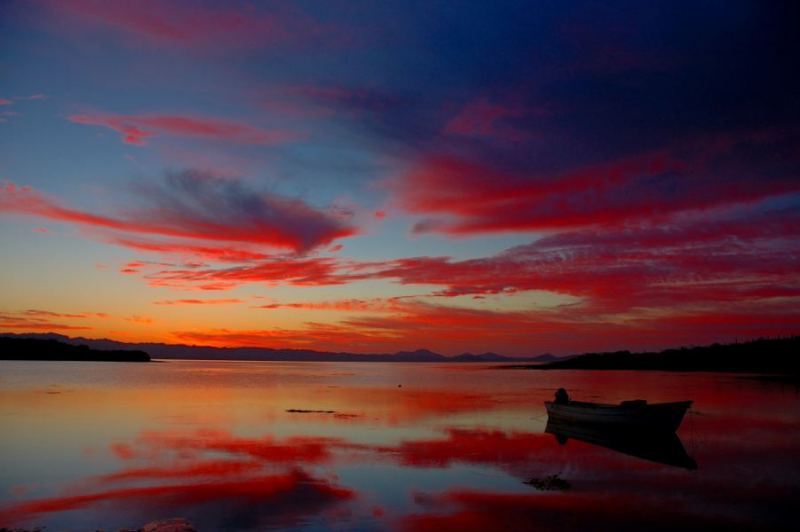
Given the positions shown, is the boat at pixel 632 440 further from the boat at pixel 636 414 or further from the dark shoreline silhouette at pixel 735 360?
the dark shoreline silhouette at pixel 735 360

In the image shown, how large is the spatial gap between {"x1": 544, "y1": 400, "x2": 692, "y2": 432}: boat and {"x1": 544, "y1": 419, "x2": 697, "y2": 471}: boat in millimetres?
339

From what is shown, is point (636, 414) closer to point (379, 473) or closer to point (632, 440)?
point (632, 440)

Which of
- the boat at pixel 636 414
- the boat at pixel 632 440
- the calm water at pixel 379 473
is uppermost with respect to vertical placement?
the boat at pixel 636 414

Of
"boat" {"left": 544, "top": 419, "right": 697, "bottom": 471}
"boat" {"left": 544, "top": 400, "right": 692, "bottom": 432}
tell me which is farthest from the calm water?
"boat" {"left": 544, "top": 400, "right": 692, "bottom": 432}

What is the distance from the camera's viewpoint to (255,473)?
21594 mm

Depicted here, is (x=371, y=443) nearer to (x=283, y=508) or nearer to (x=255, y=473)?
(x=255, y=473)

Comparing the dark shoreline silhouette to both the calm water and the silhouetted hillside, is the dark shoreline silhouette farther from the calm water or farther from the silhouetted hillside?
the calm water

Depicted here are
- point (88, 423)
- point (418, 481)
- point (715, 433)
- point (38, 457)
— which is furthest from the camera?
point (88, 423)

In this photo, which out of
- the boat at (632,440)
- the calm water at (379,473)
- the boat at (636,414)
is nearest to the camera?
the calm water at (379,473)

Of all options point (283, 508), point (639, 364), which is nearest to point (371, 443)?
point (283, 508)

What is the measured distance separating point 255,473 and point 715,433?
2504 cm

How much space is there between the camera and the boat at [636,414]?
28.9 meters

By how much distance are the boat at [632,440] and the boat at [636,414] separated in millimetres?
339

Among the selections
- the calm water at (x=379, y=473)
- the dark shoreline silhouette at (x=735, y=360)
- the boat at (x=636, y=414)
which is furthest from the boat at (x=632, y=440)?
the dark shoreline silhouette at (x=735, y=360)
